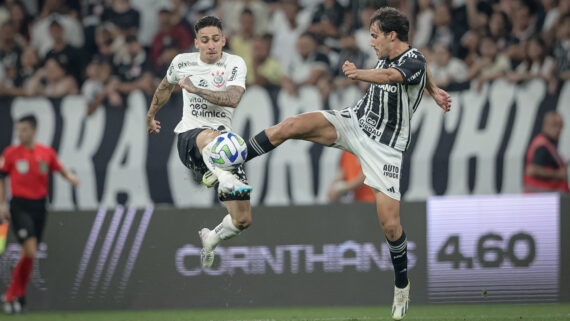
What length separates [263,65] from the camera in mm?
14570

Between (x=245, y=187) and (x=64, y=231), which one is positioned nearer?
(x=245, y=187)

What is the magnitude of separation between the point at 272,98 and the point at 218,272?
292 centimetres

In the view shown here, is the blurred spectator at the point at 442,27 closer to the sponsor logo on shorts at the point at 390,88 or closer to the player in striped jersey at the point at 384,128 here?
the player in striped jersey at the point at 384,128

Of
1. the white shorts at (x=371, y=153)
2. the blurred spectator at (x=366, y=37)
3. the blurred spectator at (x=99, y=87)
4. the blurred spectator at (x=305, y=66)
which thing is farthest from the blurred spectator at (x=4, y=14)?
the white shorts at (x=371, y=153)

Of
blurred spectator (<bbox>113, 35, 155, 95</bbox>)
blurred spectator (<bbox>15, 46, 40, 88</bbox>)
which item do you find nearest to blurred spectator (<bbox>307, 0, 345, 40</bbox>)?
blurred spectator (<bbox>113, 35, 155, 95</bbox>)

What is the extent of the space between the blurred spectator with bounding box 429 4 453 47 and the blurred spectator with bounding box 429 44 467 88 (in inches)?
8.6

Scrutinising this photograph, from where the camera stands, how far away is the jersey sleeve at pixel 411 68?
8.55 m

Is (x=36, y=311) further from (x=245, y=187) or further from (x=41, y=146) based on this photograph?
(x=245, y=187)

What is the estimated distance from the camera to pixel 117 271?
12.6 m

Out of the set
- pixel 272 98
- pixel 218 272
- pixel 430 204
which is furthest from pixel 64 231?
pixel 430 204

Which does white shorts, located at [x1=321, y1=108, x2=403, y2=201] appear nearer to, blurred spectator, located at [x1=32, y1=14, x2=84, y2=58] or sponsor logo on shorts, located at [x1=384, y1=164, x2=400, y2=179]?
sponsor logo on shorts, located at [x1=384, y1=164, x2=400, y2=179]

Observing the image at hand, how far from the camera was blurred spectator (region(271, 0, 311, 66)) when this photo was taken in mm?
14969

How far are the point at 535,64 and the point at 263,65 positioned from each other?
13.2 feet

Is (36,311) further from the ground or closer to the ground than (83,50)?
closer to the ground
